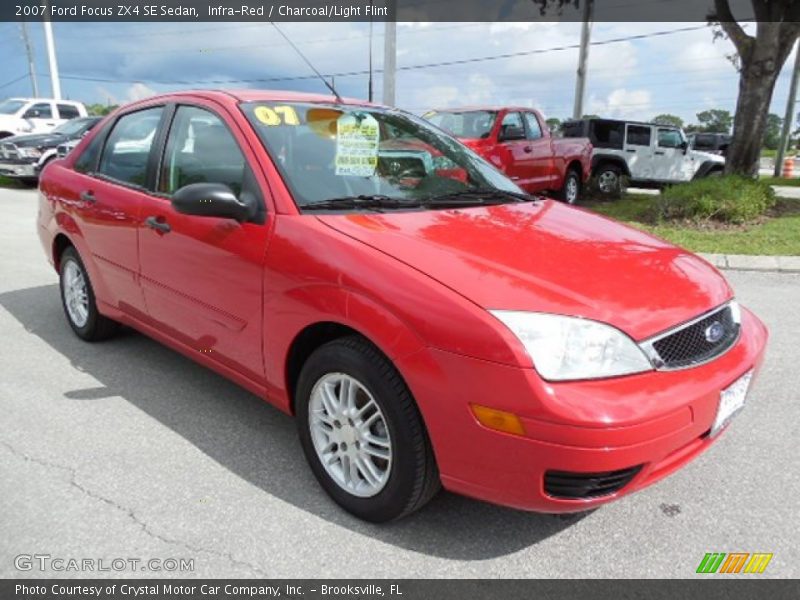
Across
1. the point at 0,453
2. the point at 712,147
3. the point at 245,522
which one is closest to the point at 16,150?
the point at 0,453

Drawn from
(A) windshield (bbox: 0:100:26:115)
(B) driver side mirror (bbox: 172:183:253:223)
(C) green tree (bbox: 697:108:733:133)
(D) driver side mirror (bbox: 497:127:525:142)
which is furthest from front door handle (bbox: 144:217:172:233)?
(C) green tree (bbox: 697:108:733:133)

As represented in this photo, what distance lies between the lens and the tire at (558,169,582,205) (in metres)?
11.7

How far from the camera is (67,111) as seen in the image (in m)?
19.2

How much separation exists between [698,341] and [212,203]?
78.3 inches

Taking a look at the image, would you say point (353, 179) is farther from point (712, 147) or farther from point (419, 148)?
point (712, 147)

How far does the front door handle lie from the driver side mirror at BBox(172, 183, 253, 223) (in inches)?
19.8

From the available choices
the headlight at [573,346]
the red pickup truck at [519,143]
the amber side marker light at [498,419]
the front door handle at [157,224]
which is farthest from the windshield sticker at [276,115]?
the red pickup truck at [519,143]

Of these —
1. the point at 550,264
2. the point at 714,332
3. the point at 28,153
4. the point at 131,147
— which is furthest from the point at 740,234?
the point at 28,153

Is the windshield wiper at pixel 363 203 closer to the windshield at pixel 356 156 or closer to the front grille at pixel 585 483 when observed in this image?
the windshield at pixel 356 156

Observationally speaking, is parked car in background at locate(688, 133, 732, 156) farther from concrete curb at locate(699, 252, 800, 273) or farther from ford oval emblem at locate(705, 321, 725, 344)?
ford oval emblem at locate(705, 321, 725, 344)

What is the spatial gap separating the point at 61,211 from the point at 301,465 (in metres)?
2.70

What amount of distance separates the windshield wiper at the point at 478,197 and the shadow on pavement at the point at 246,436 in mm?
1342

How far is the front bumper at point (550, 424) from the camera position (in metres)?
1.96
